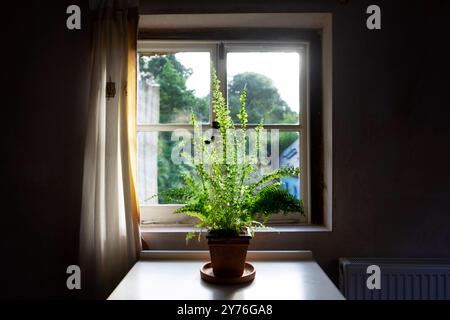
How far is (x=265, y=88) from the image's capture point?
200cm

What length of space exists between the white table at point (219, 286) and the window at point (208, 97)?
430mm

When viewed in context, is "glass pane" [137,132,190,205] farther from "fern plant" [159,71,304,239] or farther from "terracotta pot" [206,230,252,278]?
"terracotta pot" [206,230,252,278]

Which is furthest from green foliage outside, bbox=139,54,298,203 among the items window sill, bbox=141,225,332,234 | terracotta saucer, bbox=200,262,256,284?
terracotta saucer, bbox=200,262,256,284

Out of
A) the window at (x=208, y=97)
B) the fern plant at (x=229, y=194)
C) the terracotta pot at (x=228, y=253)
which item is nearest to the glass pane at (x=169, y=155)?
the window at (x=208, y=97)

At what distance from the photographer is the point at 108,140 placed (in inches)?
66.4

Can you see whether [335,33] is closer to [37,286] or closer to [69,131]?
[69,131]

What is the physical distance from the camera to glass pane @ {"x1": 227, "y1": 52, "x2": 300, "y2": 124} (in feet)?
6.53

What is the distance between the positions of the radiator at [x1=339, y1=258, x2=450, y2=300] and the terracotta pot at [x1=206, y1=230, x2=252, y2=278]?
0.63 m

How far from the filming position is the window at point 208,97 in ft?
6.48

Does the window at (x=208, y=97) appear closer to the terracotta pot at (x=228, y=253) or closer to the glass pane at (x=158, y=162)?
the glass pane at (x=158, y=162)

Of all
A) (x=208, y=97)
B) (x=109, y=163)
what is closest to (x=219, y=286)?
(x=109, y=163)

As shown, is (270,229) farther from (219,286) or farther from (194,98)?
(194,98)

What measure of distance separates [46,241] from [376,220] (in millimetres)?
1627
